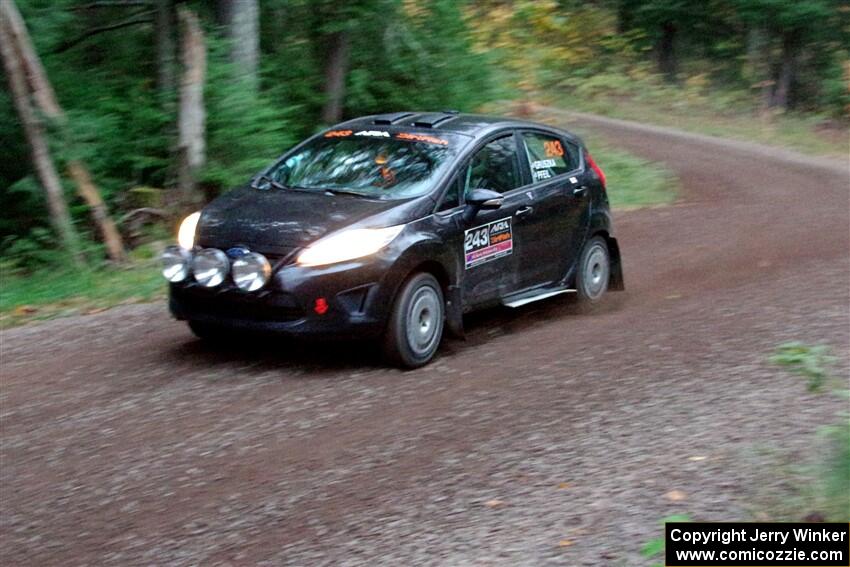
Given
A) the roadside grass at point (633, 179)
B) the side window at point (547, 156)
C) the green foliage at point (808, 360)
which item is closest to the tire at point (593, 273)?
the side window at point (547, 156)

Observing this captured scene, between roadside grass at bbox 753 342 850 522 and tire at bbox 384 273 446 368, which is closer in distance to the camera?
roadside grass at bbox 753 342 850 522

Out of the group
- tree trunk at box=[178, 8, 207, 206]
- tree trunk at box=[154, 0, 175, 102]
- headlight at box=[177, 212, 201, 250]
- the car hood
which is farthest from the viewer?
tree trunk at box=[154, 0, 175, 102]

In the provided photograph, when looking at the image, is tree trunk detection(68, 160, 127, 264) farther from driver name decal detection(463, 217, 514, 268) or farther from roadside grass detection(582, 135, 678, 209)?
roadside grass detection(582, 135, 678, 209)

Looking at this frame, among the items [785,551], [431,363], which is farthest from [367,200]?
[785,551]

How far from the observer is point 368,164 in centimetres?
873

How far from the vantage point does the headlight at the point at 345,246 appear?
24.7 feet

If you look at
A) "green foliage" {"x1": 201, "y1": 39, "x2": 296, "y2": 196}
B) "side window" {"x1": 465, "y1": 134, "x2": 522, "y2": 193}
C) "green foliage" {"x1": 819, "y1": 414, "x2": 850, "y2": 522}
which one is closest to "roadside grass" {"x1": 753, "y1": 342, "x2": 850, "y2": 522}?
"green foliage" {"x1": 819, "y1": 414, "x2": 850, "y2": 522}

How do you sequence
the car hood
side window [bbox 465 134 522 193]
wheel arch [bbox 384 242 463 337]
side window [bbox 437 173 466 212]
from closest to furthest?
the car hood < wheel arch [bbox 384 242 463 337] < side window [bbox 437 173 466 212] < side window [bbox 465 134 522 193]

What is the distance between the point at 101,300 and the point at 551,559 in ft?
23.3

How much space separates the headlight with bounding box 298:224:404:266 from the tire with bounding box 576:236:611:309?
2.89 m

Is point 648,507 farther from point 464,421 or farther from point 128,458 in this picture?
point 128,458

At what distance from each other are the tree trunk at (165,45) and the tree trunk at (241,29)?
72cm

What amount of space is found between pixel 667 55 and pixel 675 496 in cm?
3362

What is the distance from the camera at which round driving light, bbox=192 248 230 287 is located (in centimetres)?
766
